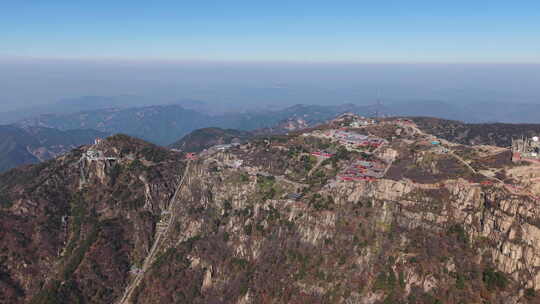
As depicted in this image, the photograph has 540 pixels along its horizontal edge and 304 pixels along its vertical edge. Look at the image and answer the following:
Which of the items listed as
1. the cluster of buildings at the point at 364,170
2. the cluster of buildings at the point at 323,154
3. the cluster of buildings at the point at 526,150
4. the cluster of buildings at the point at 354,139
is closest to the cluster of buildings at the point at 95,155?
the cluster of buildings at the point at 323,154

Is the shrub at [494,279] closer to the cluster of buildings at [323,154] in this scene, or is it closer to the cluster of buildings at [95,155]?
the cluster of buildings at [323,154]

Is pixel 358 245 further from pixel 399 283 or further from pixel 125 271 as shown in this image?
pixel 125 271

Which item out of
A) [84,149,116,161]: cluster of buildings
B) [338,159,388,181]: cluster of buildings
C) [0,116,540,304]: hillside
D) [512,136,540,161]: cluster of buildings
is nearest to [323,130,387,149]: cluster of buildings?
[0,116,540,304]: hillside

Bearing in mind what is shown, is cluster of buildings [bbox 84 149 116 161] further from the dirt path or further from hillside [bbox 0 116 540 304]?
the dirt path

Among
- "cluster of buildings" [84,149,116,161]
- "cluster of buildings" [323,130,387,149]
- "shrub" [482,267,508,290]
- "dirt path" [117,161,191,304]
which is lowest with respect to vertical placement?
"dirt path" [117,161,191,304]

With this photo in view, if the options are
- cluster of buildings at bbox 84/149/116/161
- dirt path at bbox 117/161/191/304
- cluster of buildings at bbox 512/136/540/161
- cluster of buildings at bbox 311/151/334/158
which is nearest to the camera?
cluster of buildings at bbox 512/136/540/161

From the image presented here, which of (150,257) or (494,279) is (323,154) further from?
(150,257)

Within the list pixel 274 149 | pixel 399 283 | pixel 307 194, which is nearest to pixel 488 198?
pixel 399 283
